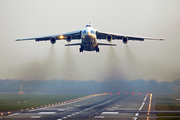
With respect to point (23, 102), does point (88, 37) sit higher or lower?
higher

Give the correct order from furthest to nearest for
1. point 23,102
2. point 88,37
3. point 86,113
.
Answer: point 23,102
point 88,37
point 86,113

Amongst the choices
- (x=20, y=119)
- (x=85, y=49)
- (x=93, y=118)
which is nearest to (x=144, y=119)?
(x=93, y=118)

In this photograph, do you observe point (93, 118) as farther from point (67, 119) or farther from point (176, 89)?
point (176, 89)

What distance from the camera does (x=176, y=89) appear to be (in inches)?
3310

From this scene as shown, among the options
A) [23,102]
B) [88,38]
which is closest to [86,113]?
[88,38]

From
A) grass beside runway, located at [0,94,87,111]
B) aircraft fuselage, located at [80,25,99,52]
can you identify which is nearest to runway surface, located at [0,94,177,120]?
grass beside runway, located at [0,94,87,111]

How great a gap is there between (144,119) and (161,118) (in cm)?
284

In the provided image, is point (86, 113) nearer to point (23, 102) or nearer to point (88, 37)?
point (88, 37)

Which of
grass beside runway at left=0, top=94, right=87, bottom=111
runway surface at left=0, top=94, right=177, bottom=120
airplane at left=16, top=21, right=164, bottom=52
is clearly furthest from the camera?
airplane at left=16, top=21, right=164, bottom=52

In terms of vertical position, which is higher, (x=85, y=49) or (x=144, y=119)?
(x=85, y=49)

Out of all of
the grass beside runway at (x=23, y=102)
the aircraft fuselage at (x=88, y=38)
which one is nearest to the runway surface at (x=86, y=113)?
the grass beside runway at (x=23, y=102)

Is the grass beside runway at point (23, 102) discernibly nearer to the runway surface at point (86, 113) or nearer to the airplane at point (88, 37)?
the runway surface at point (86, 113)

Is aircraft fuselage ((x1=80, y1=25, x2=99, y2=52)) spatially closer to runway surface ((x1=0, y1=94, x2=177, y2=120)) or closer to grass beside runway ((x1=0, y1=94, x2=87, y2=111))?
runway surface ((x1=0, y1=94, x2=177, y2=120))

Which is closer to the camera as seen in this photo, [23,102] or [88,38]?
[88,38]
